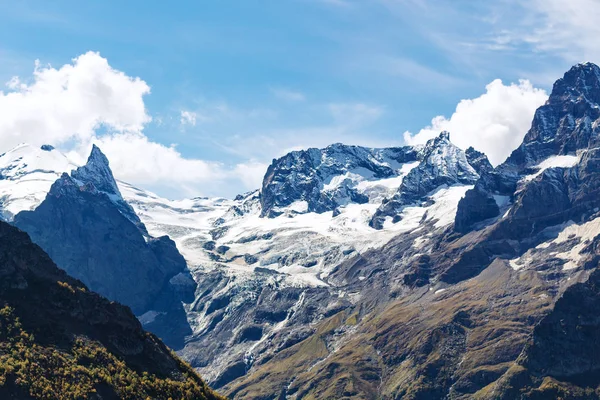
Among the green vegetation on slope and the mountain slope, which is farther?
the mountain slope

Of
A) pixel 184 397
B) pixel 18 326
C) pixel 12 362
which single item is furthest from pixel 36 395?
pixel 184 397

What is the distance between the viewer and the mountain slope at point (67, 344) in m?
117

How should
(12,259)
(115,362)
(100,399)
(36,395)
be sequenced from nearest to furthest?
(36,395) → (100,399) → (115,362) → (12,259)

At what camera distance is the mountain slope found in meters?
117

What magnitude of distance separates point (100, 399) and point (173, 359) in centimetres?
2446

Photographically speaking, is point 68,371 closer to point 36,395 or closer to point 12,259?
point 36,395

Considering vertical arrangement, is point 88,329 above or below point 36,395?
above

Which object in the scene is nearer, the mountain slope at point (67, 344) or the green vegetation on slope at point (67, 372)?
the green vegetation on slope at point (67, 372)

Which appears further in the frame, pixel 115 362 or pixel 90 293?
pixel 90 293

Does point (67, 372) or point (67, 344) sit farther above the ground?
point (67, 344)

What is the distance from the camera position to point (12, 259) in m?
136

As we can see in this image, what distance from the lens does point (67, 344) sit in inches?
4936

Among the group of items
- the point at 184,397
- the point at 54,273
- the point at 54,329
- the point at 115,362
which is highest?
the point at 54,273

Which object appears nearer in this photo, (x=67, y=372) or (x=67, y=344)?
Result: (x=67, y=372)
